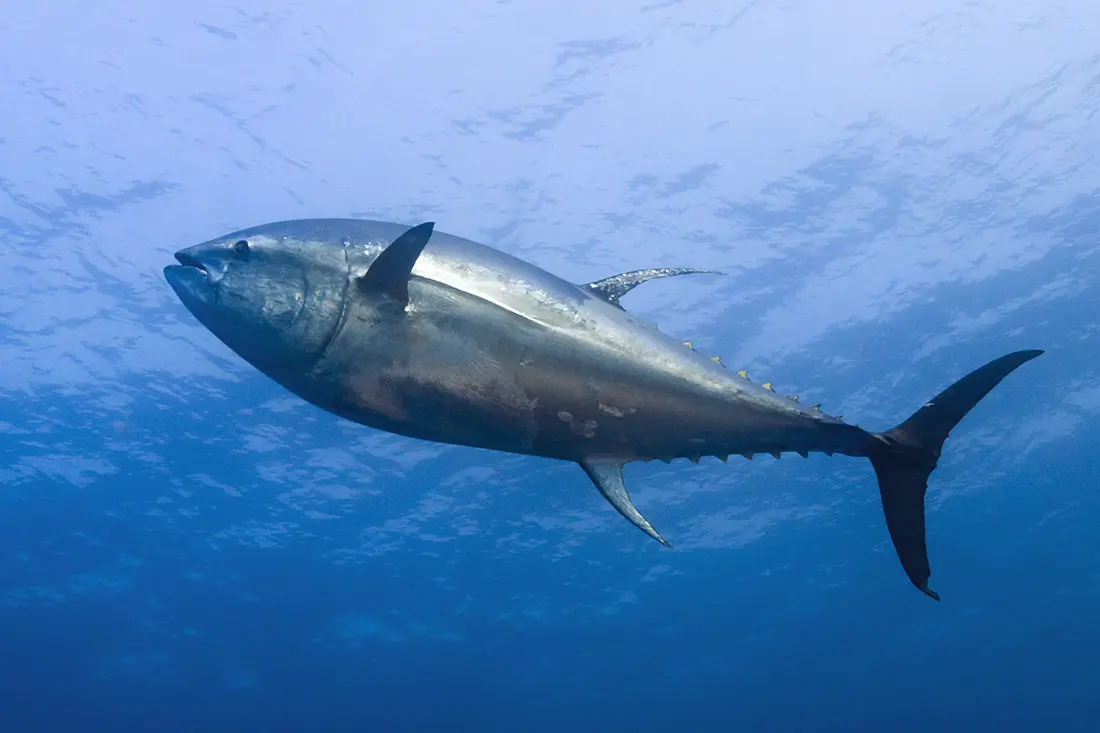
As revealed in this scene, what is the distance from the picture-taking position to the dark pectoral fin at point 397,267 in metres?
2.10

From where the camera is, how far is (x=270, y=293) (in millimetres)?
2250

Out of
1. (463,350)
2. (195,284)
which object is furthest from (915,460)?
(195,284)

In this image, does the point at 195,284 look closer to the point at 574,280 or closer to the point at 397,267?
the point at 397,267

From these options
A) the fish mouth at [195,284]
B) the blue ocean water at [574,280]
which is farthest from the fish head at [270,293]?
the blue ocean water at [574,280]

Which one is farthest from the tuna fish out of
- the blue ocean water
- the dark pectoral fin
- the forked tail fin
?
the blue ocean water

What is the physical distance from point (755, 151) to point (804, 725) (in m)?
56.1

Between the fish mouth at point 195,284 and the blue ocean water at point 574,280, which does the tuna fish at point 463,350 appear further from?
the blue ocean water at point 574,280

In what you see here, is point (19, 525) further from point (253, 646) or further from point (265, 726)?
point (265, 726)

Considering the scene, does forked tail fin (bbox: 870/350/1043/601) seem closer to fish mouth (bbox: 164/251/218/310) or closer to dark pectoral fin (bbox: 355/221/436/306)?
dark pectoral fin (bbox: 355/221/436/306)

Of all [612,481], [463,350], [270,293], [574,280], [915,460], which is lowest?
[612,481]

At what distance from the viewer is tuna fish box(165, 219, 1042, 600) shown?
2217 mm

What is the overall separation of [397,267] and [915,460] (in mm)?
2342

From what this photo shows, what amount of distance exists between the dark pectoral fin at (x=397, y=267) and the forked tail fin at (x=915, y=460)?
81.9 inches

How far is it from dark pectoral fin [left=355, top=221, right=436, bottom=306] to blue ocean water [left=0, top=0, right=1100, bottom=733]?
963 centimetres
